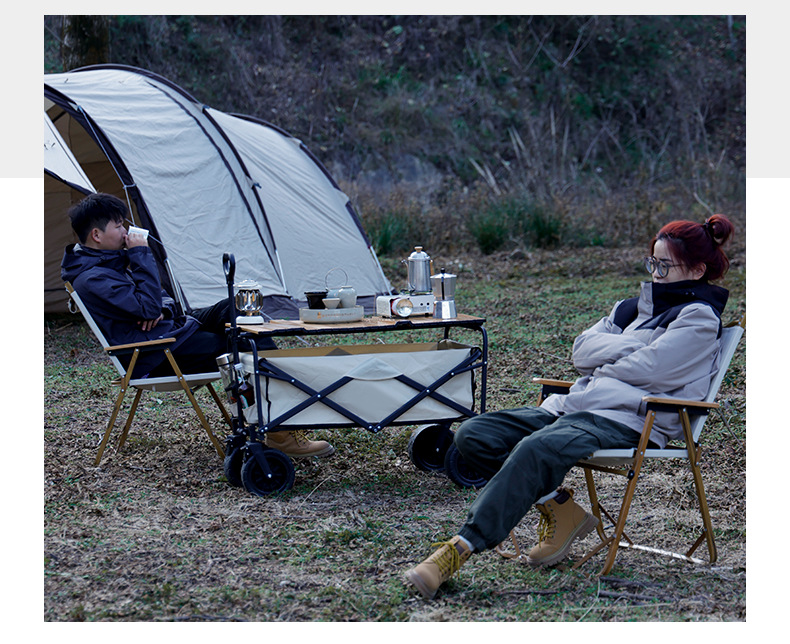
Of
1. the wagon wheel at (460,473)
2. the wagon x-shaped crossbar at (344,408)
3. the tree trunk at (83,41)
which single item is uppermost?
the tree trunk at (83,41)

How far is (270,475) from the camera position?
336cm

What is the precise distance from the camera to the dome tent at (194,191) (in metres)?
6.48

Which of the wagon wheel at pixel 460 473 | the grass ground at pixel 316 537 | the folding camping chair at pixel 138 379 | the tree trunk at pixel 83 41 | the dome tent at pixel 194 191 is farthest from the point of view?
the tree trunk at pixel 83 41

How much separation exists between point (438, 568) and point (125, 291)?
188 cm

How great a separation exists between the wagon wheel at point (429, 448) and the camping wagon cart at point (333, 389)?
15cm

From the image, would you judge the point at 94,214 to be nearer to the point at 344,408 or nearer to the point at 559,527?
the point at 344,408

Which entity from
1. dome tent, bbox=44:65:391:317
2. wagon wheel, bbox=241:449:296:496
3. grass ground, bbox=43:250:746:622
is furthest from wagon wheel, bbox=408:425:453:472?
dome tent, bbox=44:65:391:317

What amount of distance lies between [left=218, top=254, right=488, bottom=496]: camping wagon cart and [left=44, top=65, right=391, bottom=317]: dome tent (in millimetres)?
3145

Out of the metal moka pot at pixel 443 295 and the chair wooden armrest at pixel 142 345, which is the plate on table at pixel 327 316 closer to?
the metal moka pot at pixel 443 295

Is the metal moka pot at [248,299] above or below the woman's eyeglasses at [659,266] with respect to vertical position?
below

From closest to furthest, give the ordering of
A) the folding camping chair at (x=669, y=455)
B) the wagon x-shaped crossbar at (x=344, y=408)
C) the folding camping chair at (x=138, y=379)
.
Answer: the folding camping chair at (x=669, y=455) → the wagon x-shaped crossbar at (x=344, y=408) → the folding camping chair at (x=138, y=379)

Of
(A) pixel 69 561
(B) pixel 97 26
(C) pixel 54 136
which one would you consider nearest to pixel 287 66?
(B) pixel 97 26

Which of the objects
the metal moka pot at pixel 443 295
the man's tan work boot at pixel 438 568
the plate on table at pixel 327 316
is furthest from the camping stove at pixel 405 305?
the man's tan work boot at pixel 438 568

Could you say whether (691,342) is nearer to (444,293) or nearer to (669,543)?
(669,543)
